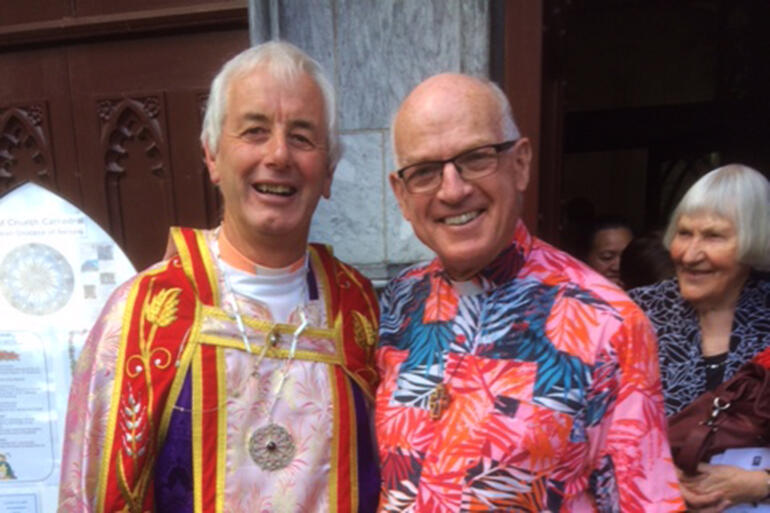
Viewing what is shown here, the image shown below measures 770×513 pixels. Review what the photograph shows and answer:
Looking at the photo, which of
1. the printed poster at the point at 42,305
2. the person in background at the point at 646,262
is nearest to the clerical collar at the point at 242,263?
the printed poster at the point at 42,305

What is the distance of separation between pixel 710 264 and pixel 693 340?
0.23 m

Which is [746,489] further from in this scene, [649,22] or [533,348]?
[649,22]

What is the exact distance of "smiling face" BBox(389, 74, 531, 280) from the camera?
1226 millimetres

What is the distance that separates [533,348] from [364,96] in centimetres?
147

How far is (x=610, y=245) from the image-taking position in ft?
9.92

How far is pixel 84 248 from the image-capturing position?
200 centimetres

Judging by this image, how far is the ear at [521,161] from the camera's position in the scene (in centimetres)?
127

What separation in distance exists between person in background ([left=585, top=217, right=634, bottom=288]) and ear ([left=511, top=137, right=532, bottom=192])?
1920mm

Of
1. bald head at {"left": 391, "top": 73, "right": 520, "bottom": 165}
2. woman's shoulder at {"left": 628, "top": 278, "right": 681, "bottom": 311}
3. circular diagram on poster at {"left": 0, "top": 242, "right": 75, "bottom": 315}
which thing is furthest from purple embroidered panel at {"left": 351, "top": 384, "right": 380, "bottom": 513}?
circular diagram on poster at {"left": 0, "top": 242, "right": 75, "bottom": 315}

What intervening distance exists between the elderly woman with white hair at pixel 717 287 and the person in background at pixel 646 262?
469 millimetres

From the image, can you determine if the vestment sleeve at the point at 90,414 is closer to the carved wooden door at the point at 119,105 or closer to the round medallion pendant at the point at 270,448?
the round medallion pendant at the point at 270,448

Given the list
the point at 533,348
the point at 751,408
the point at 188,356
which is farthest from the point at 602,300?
the point at 188,356

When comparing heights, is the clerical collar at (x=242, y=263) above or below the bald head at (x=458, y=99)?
below

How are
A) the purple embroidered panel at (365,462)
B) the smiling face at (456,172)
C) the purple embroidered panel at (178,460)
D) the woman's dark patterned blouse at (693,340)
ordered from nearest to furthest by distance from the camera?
1. the smiling face at (456,172)
2. the purple embroidered panel at (178,460)
3. the purple embroidered panel at (365,462)
4. the woman's dark patterned blouse at (693,340)
